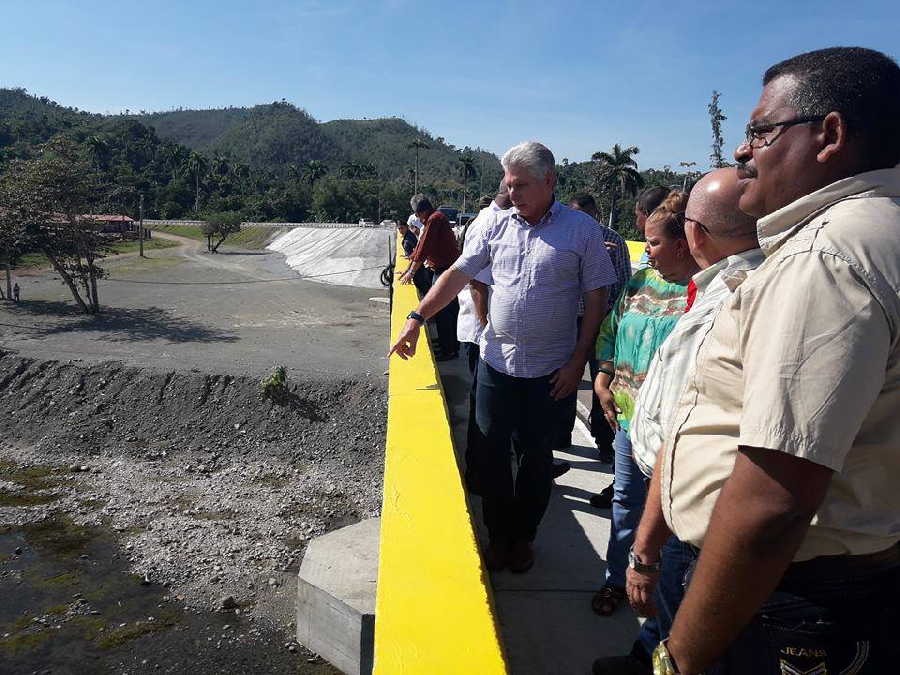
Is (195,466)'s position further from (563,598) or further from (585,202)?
(563,598)

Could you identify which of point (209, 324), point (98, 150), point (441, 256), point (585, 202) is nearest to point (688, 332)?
point (585, 202)

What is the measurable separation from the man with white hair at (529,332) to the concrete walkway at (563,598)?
137 mm

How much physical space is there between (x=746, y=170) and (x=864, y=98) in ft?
0.87

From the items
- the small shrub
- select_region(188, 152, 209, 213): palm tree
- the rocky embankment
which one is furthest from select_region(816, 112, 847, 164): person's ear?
select_region(188, 152, 209, 213): palm tree

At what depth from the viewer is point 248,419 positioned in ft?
36.3

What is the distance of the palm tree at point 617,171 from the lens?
146 feet

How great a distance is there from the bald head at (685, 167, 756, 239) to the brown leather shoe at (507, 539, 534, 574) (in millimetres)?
1590

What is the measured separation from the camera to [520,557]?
2623 mm

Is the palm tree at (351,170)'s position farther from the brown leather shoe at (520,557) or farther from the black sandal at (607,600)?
the black sandal at (607,600)

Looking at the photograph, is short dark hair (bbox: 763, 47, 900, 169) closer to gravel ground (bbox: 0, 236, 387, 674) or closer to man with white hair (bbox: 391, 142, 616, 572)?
man with white hair (bbox: 391, 142, 616, 572)

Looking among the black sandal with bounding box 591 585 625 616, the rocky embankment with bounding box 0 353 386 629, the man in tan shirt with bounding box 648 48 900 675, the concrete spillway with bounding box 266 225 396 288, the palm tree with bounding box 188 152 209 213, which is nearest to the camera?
the man in tan shirt with bounding box 648 48 900 675

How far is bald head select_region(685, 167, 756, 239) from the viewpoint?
5.49ft

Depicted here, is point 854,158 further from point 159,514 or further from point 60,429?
point 60,429

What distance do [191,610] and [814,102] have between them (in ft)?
24.1
